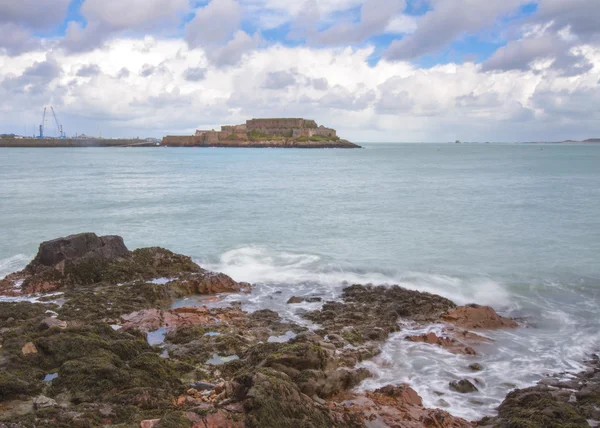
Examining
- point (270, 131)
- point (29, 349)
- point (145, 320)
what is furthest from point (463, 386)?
point (270, 131)

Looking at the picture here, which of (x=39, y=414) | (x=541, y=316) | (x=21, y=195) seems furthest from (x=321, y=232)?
(x=21, y=195)

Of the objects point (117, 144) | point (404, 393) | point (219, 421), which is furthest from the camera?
point (117, 144)

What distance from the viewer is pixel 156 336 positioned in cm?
970

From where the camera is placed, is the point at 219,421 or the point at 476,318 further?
the point at 476,318

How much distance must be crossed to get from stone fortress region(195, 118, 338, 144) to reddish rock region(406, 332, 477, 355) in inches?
6581

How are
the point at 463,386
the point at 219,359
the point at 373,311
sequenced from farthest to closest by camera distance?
1. the point at 373,311
2. the point at 219,359
3. the point at 463,386

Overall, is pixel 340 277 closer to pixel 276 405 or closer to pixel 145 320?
pixel 145 320

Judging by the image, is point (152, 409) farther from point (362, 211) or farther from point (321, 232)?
point (362, 211)

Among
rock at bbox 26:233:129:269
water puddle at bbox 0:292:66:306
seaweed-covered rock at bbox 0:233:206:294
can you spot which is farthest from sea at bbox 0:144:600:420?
rock at bbox 26:233:129:269

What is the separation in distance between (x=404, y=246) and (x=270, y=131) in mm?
163433

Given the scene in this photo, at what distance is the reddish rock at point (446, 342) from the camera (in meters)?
9.76

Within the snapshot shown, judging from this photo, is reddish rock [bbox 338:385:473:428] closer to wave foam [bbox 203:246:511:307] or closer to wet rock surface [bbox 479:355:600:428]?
wet rock surface [bbox 479:355:600:428]

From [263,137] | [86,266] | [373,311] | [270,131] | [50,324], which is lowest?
[373,311]

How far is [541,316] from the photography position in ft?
40.1
